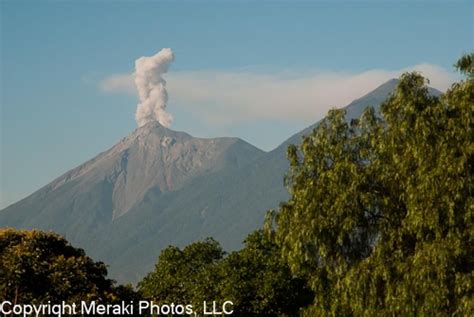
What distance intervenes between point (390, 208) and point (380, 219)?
562 millimetres

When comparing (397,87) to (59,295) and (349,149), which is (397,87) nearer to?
(349,149)

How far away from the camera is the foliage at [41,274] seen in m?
36.2

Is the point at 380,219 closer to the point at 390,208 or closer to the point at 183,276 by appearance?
the point at 390,208

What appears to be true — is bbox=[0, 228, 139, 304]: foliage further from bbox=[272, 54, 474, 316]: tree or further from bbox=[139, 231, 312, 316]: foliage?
bbox=[272, 54, 474, 316]: tree

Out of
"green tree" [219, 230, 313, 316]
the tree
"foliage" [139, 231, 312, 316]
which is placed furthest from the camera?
"foliage" [139, 231, 312, 316]

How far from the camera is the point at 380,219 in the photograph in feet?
98.2

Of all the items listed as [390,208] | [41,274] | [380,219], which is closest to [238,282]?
[41,274]

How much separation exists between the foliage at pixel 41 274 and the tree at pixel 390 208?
9.31 metres

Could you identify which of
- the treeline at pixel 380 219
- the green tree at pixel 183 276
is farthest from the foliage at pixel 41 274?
the green tree at pixel 183 276

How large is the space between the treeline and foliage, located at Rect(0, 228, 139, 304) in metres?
0.05

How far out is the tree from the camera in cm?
2680

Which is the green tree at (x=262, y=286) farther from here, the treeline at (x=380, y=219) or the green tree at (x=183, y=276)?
the treeline at (x=380, y=219)

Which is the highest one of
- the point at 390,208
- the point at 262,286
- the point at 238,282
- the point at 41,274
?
the point at 390,208

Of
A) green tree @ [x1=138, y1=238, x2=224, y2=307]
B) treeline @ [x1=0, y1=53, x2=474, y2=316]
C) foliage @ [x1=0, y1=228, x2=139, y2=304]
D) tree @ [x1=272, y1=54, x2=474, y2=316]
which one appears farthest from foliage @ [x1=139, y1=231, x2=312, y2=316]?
tree @ [x1=272, y1=54, x2=474, y2=316]
